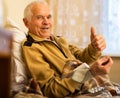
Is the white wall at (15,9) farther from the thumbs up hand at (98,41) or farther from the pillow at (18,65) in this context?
the thumbs up hand at (98,41)

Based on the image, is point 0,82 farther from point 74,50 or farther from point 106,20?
point 106,20

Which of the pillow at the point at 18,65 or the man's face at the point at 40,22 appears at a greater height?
the man's face at the point at 40,22

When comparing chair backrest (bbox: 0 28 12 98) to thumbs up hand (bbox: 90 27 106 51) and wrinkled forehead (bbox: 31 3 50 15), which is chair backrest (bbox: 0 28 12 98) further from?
wrinkled forehead (bbox: 31 3 50 15)

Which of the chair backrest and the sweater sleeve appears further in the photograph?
the sweater sleeve

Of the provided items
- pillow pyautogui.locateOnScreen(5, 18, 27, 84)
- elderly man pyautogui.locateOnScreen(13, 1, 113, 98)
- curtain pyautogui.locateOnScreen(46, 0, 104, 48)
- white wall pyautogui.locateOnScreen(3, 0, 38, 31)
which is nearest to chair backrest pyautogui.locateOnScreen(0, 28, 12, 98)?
elderly man pyautogui.locateOnScreen(13, 1, 113, 98)

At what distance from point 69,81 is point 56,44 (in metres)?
0.42

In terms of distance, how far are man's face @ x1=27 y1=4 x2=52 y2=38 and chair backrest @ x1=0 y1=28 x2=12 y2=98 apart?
1.29m

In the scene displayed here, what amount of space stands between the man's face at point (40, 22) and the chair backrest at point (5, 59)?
1291 mm

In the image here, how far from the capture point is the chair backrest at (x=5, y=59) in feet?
1.07

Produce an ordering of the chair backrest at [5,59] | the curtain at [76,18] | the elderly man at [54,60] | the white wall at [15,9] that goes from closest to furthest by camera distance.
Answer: the chair backrest at [5,59], the elderly man at [54,60], the white wall at [15,9], the curtain at [76,18]

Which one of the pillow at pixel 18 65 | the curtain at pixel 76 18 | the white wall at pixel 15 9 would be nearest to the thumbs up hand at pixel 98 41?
the pillow at pixel 18 65

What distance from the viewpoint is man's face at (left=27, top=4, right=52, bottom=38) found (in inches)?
64.1

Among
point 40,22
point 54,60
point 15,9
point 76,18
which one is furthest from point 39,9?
point 76,18

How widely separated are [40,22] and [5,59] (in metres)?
1.34
